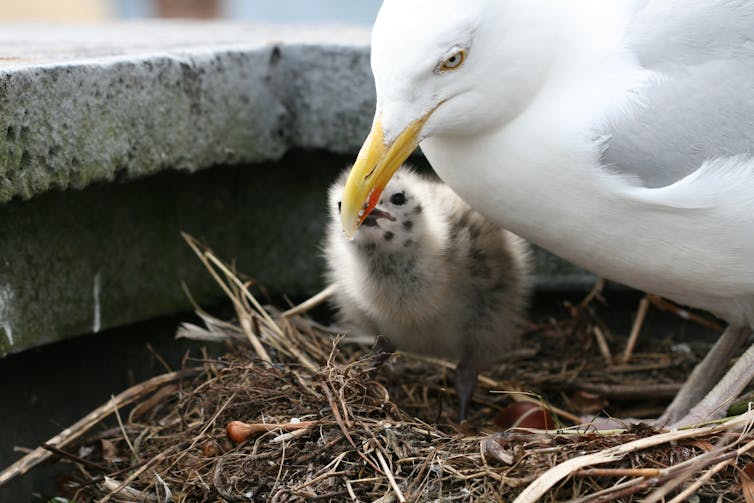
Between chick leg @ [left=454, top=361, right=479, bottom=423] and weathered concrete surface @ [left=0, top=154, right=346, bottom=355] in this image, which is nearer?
weathered concrete surface @ [left=0, top=154, right=346, bottom=355]

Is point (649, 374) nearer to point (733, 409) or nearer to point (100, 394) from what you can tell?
point (733, 409)

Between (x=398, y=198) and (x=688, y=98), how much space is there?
1.00 m

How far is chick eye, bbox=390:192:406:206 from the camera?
3506 mm

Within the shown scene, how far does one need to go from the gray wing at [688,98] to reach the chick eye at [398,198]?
849 millimetres

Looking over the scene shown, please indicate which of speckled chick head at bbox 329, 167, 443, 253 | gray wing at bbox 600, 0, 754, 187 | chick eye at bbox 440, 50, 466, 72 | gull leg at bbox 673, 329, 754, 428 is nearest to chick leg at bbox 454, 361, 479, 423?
speckled chick head at bbox 329, 167, 443, 253

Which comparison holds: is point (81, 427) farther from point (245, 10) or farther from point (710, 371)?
point (245, 10)

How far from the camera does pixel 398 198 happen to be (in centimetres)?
351

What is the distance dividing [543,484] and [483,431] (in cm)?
91

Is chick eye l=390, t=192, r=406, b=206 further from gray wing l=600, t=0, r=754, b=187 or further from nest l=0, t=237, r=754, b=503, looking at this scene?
gray wing l=600, t=0, r=754, b=187

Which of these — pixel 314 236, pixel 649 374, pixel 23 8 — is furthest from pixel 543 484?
pixel 23 8

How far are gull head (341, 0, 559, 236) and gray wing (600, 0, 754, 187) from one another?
27 cm

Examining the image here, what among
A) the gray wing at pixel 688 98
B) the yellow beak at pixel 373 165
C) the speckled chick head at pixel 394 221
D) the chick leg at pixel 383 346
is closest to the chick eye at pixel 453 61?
the yellow beak at pixel 373 165

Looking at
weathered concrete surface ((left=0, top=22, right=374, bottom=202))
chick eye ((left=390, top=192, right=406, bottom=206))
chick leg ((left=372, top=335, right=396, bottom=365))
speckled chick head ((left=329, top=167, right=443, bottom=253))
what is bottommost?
chick leg ((left=372, top=335, right=396, bottom=365))

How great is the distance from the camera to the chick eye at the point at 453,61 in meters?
2.79
